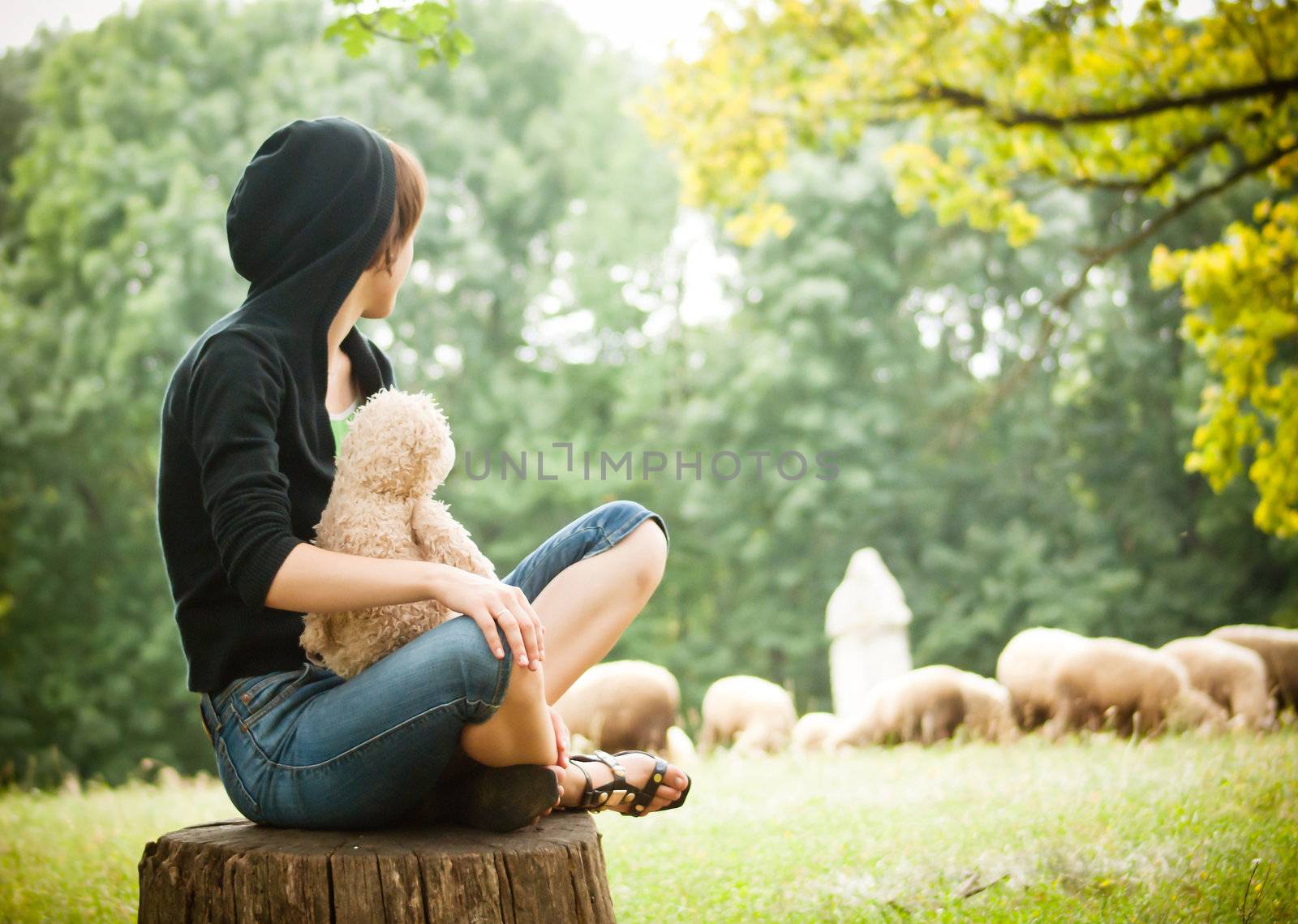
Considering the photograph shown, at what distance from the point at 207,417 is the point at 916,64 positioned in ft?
19.4

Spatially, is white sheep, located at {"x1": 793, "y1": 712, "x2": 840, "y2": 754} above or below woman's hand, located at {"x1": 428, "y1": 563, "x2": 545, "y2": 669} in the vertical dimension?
below

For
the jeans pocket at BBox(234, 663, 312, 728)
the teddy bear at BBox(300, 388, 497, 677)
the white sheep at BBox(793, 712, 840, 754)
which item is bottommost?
the white sheep at BBox(793, 712, 840, 754)

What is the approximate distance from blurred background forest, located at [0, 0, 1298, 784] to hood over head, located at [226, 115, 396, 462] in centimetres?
1254

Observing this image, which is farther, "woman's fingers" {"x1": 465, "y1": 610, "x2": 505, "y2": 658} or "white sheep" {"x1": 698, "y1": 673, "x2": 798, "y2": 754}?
"white sheep" {"x1": 698, "y1": 673, "x2": 798, "y2": 754}

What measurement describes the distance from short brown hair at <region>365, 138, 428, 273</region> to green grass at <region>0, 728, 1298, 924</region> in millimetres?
2171

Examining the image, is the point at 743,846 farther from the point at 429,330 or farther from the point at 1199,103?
the point at 429,330

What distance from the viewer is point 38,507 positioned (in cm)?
1414

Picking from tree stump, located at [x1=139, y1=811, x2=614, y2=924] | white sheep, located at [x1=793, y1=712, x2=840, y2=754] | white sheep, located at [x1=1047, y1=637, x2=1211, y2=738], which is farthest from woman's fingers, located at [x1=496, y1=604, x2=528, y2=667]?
white sheep, located at [x1=793, y1=712, x2=840, y2=754]

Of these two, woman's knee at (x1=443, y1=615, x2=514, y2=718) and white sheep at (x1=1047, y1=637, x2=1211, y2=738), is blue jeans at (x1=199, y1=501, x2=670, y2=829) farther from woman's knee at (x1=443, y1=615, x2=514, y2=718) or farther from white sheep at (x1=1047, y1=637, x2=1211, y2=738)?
white sheep at (x1=1047, y1=637, x2=1211, y2=738)

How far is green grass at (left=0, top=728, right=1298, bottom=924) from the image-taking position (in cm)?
313

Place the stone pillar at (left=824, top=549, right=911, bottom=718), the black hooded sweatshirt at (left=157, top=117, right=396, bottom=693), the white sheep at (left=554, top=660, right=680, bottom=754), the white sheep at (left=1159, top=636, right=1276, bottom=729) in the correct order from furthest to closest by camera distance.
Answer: the stone pillar at (left=824, top=549, right=911, bottom=718), the white sheep at (left=554, top=660, right=680, bottom=754), the white sheep at (left=1159, top=636, right=1276, bottom=729), the black hooded sweatshirt at (left=157, top=117, right=396, bottom=693)

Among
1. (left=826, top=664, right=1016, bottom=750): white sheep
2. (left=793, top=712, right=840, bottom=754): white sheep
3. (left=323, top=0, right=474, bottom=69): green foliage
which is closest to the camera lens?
(left=323, top=0, right=474, bottom=69): green foliage

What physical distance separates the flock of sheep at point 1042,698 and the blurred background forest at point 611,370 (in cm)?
867

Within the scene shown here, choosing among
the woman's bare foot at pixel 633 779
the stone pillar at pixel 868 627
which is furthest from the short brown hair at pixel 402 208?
the stone pillar at pixel 868 627
